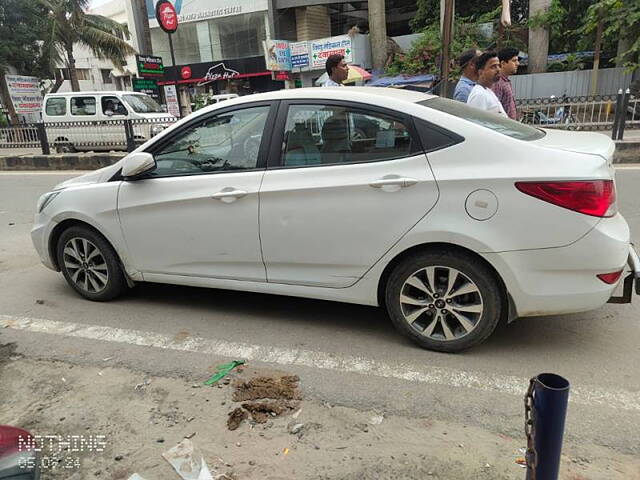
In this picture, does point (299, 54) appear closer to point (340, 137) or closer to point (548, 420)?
point (340, 137)

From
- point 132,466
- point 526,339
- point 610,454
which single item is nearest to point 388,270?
point 526,339

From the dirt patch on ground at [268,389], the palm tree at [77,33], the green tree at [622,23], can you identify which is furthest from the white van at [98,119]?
the green tree at [622,23]

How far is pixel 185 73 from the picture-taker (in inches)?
1116

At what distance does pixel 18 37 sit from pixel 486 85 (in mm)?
25425

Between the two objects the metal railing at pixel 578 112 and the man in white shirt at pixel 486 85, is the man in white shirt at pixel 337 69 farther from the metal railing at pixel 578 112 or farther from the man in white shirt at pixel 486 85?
the metal railing at pixel 578 112

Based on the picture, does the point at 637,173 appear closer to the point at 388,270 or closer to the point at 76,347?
the point at 388,270

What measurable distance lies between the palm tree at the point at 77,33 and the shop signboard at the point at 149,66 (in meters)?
7.14

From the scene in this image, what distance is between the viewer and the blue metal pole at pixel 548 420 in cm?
153

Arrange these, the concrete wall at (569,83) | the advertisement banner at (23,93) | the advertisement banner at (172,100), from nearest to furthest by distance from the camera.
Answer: the advertisement banner at (172,100) < the concrete wall at (569,83) < the advertisement banner at (23,93)

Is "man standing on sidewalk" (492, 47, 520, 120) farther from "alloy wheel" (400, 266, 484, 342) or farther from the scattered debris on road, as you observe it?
the scattered debris on road

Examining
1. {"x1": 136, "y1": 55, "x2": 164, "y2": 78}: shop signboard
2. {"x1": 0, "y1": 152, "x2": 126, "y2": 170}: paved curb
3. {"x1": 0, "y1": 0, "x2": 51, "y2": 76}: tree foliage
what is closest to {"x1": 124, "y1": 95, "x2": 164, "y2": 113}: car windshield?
{"x1": 0, "y1": 152, "x2": 126, "y2": 170}: paved curb

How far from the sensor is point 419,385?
278cm

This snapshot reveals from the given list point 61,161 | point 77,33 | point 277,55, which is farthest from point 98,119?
point 77,33

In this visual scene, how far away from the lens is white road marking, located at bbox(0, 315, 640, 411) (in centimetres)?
265
